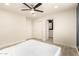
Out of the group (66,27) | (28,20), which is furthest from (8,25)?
(66,27)

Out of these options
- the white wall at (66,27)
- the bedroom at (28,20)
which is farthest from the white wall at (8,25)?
the white wall at (66,27)

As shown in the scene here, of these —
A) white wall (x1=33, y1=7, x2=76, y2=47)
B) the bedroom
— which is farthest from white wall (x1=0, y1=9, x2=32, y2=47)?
white wall (x1=33, y1=7, x2=76, y2=47)

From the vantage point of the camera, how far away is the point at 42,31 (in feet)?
14.2

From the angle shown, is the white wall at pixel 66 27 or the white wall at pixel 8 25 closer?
the white wall at pixel 8 25

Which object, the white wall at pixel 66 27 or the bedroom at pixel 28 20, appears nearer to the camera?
the bedroom at pixel 28 20

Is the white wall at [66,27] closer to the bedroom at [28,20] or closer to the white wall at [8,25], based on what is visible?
the bedroom at [28,20]

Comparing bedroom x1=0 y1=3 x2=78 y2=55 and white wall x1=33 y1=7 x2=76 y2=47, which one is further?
white wall x1=33 y1=7 x2=76 y2=47

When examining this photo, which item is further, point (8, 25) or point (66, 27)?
point (66, 27)

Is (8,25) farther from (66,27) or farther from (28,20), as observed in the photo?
(66,27)

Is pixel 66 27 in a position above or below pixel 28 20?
below

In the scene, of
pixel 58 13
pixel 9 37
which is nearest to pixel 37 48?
pixel 9 37

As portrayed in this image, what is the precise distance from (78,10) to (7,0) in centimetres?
234

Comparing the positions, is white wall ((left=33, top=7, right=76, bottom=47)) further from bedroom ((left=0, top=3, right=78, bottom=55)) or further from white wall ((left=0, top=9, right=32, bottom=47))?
white wall ((left=0, top=9, right=32, bottom=47))

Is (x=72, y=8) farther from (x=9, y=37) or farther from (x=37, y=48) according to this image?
(x=9, y=37)
